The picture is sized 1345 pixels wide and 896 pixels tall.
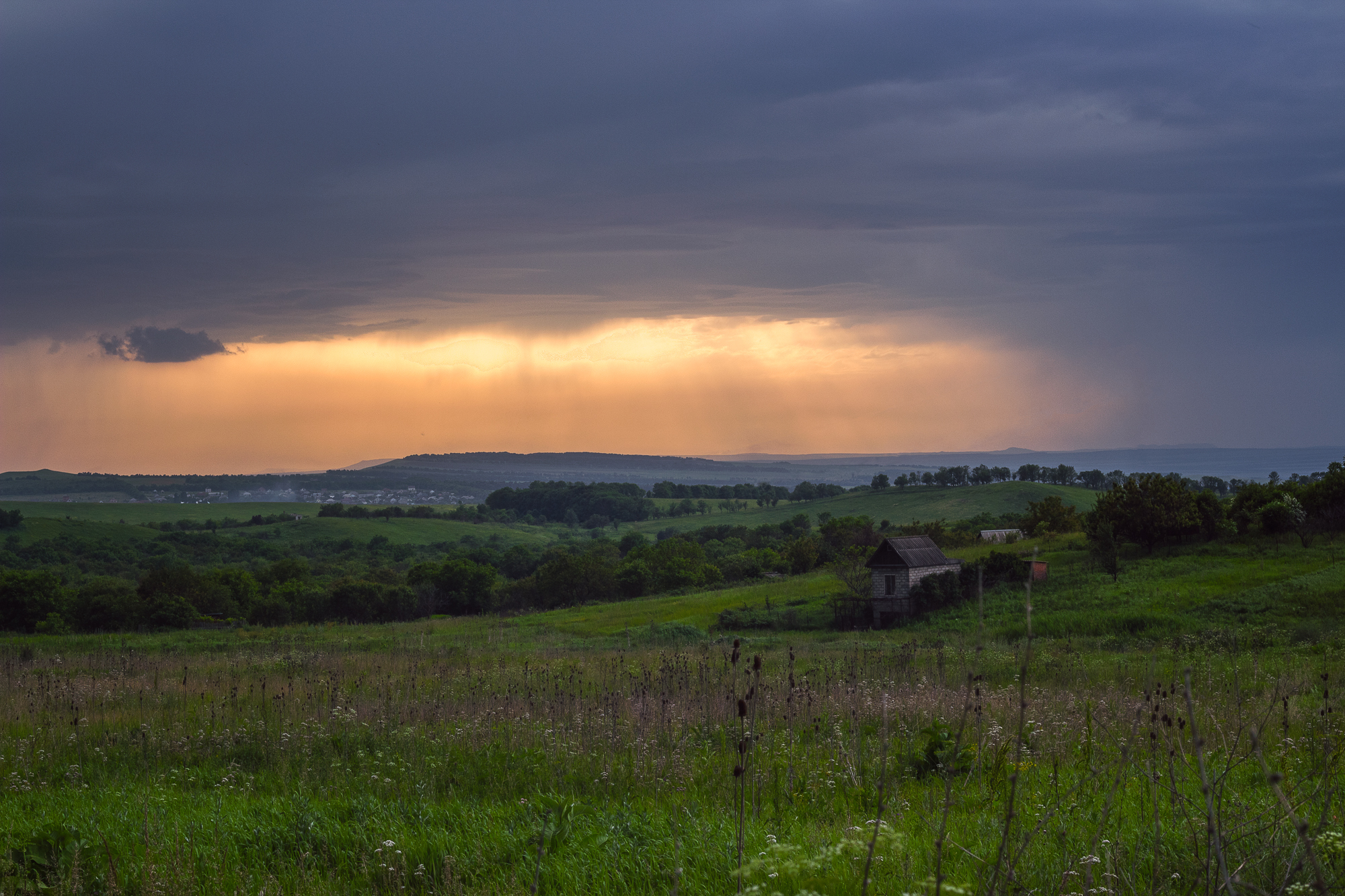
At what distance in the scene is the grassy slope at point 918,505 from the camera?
411ft

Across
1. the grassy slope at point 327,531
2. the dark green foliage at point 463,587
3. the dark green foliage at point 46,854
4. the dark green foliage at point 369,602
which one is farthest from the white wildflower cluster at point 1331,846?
the grassy slope at point 327,531

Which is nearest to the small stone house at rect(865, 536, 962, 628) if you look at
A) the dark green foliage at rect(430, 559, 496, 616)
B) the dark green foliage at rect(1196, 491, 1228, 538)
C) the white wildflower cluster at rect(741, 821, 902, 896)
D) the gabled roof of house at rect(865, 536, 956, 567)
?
the gabled roof of house at rect(865, 536, 956, 567)

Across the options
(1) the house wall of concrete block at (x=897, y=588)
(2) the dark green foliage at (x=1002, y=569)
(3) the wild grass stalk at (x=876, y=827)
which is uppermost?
(3) the wild grass stalk at (x=876, y=827)

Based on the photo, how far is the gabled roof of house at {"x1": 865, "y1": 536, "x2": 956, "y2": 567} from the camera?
49531mm

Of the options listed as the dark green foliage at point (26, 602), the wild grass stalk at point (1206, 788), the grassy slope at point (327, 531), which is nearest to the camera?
the wild grass stalk at point (1206, 788)

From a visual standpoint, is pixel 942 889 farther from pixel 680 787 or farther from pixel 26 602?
pixel 26 602

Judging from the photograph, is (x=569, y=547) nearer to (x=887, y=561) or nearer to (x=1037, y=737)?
(x=887, y=561)

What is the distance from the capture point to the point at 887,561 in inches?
1962

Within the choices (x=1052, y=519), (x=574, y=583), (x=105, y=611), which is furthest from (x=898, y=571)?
(x=105, y=611)

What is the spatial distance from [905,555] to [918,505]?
91703mm

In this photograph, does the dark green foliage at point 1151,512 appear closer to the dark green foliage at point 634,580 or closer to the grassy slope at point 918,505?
the dark green foliage at point 634,580

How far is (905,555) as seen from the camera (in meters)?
49.6

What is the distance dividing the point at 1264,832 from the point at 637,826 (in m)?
4.10

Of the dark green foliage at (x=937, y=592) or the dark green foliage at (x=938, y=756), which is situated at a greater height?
the dark green foliage at (x=938, y=756)
